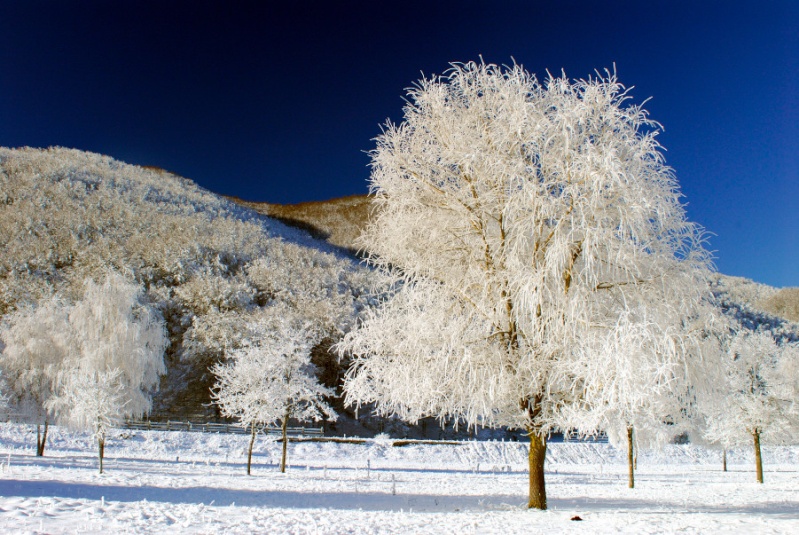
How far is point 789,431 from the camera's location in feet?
102

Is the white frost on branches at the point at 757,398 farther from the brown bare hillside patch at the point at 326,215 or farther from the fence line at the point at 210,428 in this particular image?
the brown bare hillside patch at the point at 326,215

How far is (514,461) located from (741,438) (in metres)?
13.8

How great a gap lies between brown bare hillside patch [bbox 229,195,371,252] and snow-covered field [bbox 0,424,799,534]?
10709cm

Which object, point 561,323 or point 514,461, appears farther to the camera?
point 514,461

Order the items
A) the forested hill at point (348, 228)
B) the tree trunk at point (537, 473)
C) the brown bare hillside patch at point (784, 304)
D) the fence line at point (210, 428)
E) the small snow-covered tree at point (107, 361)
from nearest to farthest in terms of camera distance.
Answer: the tree trunk at point (537, 473), the small snow-covered tree at point (107, 361), the fence line at point (210, 428), the brown bare hillside patch at point (784, 304), the forested hill at point (348, 228)

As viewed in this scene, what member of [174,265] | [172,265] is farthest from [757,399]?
[172,265]

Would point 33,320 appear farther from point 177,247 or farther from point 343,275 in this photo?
point 343,275

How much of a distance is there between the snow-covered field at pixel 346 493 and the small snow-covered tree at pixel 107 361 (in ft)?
7.83

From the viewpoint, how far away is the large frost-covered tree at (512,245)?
8.30 metres

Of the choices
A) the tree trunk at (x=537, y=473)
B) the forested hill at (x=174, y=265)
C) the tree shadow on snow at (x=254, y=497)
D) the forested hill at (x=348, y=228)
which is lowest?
the tree shadow on snow at (x=254, y=497)

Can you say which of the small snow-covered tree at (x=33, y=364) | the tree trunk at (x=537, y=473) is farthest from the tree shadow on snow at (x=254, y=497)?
the small snow-covered tree at (x=33, y=364)

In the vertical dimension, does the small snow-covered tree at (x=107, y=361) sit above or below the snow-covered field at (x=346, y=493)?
above

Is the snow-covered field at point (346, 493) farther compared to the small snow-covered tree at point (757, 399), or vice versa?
the small snow-covered tree at point (757, 399)

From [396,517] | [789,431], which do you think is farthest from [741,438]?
[396,517]
